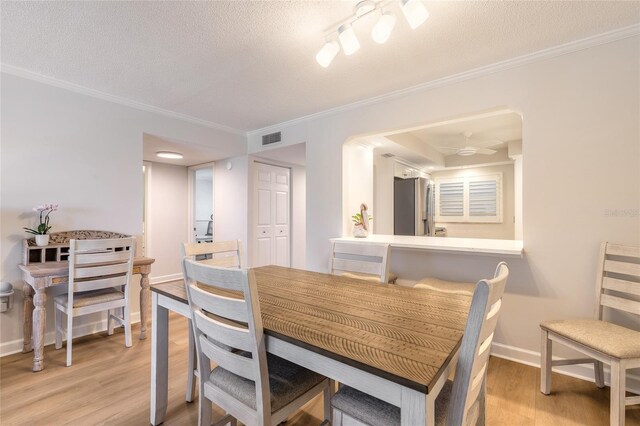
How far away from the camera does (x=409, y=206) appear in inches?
185

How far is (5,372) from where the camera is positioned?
2188 millimetres

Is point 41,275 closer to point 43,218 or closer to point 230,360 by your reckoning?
point 43,218

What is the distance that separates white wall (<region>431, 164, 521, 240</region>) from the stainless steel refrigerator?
1.10 meters

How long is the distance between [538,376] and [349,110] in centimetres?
285

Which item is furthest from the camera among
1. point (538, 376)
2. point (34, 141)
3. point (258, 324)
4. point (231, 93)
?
point (231, 93)

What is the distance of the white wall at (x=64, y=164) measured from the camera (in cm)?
249

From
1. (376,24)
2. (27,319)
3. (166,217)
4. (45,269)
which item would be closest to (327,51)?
(376,24)

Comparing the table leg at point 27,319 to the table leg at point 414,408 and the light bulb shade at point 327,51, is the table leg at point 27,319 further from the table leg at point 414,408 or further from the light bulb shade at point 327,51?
the table leg at point 414,408

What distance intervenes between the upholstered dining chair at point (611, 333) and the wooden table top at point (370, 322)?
85 centimetres

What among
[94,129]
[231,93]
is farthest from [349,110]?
[94,129]

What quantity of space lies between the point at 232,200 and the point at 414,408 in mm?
4288

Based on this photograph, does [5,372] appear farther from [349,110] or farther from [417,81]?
[417,81]

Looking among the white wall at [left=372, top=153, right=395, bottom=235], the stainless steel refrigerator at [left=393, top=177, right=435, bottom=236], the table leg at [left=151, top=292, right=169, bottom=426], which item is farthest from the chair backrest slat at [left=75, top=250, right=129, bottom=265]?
the stainless steel refrigerator at [left=393, top=177, right=435, bottom=236]

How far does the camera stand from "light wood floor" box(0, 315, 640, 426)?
5.58ft
